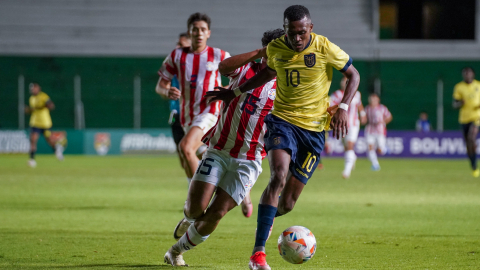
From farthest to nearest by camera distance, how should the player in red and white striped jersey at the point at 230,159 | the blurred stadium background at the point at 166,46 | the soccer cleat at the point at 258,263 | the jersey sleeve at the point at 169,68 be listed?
1. the blurred stadium background at the point at 166,46
2. the jersey sleeve at the point at 169,68
3. the player in red and white striped jersey at the point at 230,159
4. the soccer cleat at the point at 258,263

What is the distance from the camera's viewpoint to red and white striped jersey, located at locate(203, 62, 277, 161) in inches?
214

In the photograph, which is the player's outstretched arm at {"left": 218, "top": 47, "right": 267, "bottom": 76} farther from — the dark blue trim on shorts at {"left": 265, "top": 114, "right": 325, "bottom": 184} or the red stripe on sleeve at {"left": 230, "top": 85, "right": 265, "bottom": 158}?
the dark blue trim on shorts at {"left": 265, "top": 114, "right": 325, "bottom": 184}

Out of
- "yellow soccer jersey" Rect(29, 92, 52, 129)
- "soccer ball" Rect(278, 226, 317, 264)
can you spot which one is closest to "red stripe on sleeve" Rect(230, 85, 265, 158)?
"soccer ball" Rect(278, 226, 317, 264)

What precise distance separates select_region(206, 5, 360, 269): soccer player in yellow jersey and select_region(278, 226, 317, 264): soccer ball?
43 centimetres

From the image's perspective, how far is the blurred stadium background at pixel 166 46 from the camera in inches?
1055

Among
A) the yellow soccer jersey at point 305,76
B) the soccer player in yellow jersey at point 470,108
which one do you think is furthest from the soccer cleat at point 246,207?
the soccer player in yellow jersey at point 470,108

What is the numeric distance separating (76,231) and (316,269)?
3.12m

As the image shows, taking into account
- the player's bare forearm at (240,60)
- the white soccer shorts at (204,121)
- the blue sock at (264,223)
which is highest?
the player's bare forearm at (240,60)

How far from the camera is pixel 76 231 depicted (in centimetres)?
719

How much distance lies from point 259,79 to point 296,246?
4.72 ft

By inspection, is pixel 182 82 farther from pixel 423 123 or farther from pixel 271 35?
pixel 423 123

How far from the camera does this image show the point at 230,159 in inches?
211

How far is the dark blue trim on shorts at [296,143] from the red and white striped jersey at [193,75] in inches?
105

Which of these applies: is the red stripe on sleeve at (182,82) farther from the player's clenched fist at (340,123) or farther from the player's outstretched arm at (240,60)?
the player's clenched fist at (340,123)
